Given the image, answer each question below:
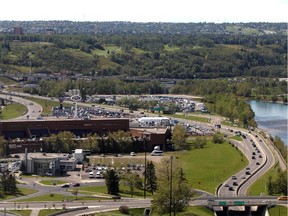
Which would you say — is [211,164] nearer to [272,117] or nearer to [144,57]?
[272,117]

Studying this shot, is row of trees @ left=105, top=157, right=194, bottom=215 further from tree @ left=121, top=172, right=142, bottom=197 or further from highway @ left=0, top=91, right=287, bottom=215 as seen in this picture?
highway @ left=0, top=91, right=287, bottom=215

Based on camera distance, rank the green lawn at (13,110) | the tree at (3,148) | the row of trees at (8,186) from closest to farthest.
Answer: the row of trees at (8,186)
the tree at (3,148)
the green lawn at (13,110)

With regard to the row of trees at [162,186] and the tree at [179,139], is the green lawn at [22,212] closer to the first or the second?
the row of trees at [162,186]

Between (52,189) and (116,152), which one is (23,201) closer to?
(52,189)

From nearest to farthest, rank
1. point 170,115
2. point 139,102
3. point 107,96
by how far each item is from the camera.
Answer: point 170,115, point 139,102, point 107,96

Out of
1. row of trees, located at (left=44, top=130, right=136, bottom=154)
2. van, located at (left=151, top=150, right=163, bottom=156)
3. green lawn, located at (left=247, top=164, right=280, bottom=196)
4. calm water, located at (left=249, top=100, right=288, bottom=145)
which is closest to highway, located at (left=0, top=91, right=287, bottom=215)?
green lawn, located at (left=247, top=164, right=280, bottom=196)

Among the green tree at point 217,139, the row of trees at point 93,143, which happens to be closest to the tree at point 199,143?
the green tree at point 217,139

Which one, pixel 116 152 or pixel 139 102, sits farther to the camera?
pixel 139 102

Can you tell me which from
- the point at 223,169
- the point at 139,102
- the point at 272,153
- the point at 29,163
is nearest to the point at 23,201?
the point at 29,163
